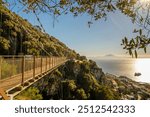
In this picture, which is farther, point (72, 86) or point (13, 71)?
point (72, 86)

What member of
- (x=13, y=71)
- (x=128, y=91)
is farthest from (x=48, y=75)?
(x=128, y=91)

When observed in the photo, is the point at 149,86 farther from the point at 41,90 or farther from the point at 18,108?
the point at 18,108

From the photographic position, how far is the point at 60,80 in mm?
59906

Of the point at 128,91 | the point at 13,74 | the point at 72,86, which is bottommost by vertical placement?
the point at 128,91

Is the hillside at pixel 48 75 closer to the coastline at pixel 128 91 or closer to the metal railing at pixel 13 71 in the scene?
the coastline at pixel 128 91

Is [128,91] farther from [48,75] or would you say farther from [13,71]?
[13,71]

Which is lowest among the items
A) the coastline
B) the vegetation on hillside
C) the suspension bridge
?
the coastline

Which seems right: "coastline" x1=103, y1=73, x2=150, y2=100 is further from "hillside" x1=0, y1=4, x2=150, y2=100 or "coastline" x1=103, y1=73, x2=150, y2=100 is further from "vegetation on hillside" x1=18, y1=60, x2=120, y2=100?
"hillside" x1=0, y1=4, x2=150, y2=100

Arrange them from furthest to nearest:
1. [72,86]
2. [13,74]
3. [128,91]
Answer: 1. [128,91]
2. [72,86]
3. [13,74]

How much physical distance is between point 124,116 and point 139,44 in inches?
71.7

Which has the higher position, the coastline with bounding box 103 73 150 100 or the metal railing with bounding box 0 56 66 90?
the metal railing with bounding box 0 56 66 90

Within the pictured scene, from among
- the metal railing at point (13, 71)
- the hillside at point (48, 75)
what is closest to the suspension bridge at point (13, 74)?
the metal railing at point (13, 71)

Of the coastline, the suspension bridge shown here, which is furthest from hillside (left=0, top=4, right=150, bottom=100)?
the suspension bridge

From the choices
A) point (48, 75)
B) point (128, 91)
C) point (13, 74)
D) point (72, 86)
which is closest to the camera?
point (13, 74)
